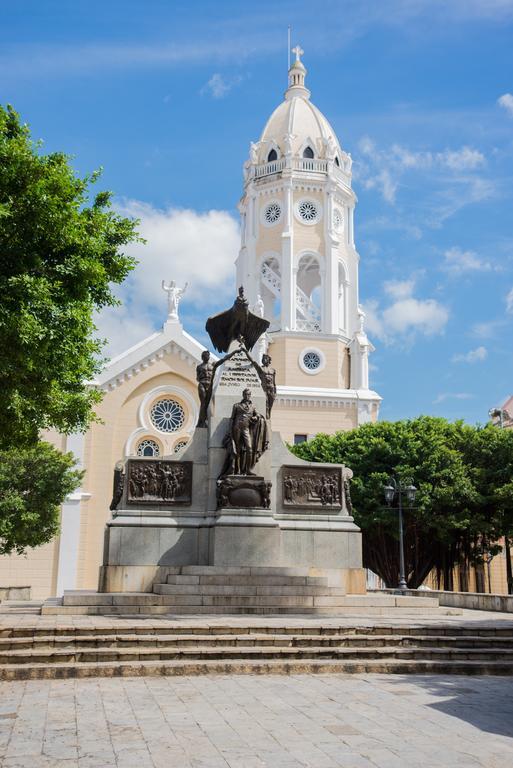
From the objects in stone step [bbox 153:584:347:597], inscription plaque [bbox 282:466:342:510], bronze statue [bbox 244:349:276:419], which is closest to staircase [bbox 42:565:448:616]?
stone step [bbox 153:584:347:597]

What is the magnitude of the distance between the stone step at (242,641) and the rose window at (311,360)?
4591 centimetres

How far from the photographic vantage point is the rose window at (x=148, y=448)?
44.1 metres

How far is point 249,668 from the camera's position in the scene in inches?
394

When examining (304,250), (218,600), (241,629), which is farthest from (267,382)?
(304,250)

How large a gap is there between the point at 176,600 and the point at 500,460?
2514cm

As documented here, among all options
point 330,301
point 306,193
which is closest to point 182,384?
point 330,301

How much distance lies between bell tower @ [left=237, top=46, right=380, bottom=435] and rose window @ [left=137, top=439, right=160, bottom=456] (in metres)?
14.7

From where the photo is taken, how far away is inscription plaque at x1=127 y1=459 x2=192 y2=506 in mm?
17109

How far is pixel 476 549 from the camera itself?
36469mm

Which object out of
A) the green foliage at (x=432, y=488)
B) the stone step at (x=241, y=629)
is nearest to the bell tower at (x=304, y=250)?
the green foliage at (x=432, y=488)

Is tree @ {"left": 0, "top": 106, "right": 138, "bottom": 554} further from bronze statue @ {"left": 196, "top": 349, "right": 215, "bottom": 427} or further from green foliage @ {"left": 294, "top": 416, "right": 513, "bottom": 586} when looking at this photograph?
green foliage @ {"left": 294, "top": 416, "right": 513, "bottom": 586}

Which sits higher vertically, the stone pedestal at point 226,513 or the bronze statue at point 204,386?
the bronze statue at point 204,386

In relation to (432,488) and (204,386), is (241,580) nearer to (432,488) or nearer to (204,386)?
(204,386)

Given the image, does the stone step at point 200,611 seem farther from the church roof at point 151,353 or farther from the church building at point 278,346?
the church roof at point 151,353
